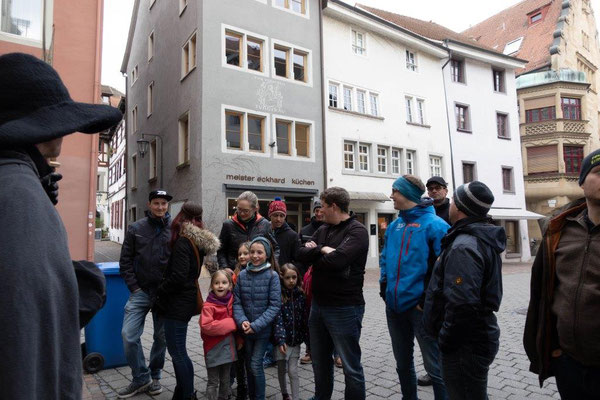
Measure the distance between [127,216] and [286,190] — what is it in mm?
13769

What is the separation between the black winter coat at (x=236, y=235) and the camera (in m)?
4.89

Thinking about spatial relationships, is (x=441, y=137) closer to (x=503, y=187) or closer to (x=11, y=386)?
(x=503, y=187)

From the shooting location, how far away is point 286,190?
17.2 meters

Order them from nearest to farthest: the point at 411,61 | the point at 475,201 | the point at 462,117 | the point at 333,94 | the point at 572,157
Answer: the point at 475,201 < the point at 333,94 < the point at 411,61 < the point at 462,117 < the point at 572,157

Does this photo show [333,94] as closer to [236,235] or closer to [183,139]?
[183,139]

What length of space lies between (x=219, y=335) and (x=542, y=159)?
31.7 metres

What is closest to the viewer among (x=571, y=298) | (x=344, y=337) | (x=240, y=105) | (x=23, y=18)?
(x=571, y=298)

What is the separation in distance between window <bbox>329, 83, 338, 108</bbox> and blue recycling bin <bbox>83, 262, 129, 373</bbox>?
15364mm

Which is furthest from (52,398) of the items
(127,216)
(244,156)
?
(127,216)

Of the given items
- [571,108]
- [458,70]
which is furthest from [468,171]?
[571,108]

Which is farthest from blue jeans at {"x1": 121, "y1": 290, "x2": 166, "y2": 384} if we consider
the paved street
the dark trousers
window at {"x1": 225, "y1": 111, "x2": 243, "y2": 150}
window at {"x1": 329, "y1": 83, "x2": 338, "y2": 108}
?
window at {"x1": 329, "y1": 83, "x2": 338, "y2": 108}

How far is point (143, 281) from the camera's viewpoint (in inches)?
173

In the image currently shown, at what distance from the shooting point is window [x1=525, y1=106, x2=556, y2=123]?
3002cm

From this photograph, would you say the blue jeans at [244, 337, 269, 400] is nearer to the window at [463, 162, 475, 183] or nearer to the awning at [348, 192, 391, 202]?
the awning at [348, 192, 391, 202]
